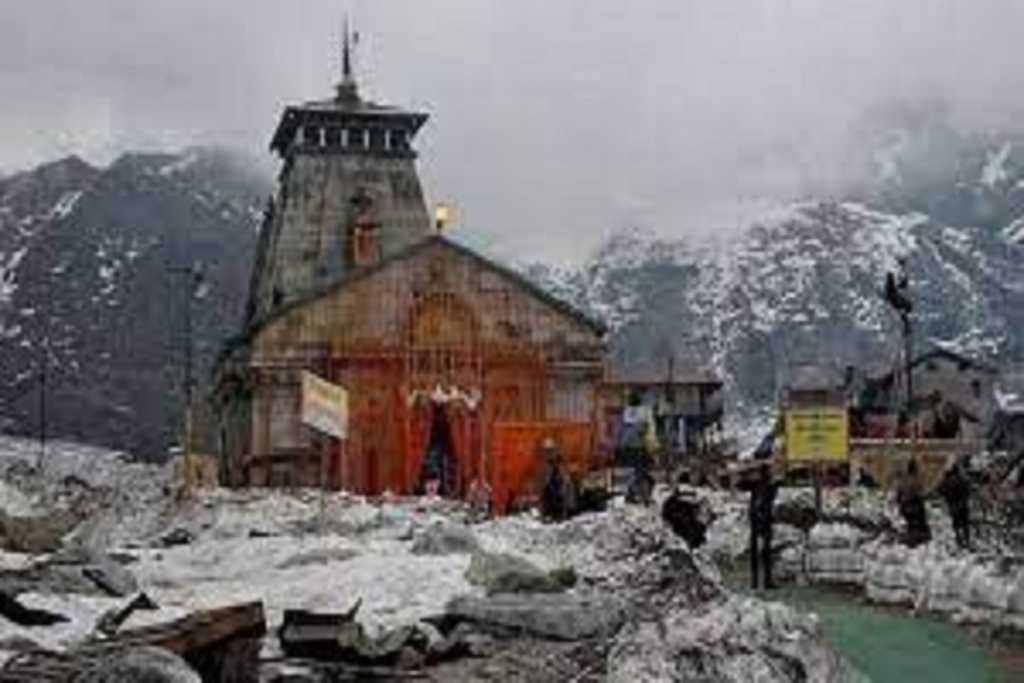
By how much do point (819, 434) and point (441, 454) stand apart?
32198mm

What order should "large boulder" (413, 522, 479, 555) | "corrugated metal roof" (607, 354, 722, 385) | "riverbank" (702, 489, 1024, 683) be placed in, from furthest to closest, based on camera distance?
"corrugated metal roof" (607, 354, 722, 385)
"large boulder" (413, 522, 479, 555)
"riverbank" (702, 489, 1024, 683)

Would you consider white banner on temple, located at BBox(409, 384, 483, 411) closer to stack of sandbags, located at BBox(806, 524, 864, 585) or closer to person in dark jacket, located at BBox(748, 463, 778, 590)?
stack of sandbags, located at BBox(806, 524, 864, 585)

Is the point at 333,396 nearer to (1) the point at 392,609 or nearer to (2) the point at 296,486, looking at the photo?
(2) the point at 296,486

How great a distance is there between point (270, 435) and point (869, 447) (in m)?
20.0

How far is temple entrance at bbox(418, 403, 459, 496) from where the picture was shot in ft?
231

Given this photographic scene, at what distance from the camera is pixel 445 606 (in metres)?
18.7

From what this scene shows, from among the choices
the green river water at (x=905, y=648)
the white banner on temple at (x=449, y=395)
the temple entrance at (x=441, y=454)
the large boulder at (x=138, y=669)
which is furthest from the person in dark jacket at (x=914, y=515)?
the white banner on temple at (x=449, y=395)

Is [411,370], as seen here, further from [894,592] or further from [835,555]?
[894,592]

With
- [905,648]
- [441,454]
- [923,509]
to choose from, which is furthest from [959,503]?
[441,454]

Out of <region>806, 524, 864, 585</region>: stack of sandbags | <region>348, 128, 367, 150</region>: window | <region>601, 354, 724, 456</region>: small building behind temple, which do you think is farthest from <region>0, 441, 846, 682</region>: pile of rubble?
<region>601, 354, 724, 456</region>: small building behind temple

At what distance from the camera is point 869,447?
70.0m

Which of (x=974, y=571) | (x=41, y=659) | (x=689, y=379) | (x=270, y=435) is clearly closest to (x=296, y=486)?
(x=270, y=435)

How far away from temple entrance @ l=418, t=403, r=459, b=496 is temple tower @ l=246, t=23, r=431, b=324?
352 inches

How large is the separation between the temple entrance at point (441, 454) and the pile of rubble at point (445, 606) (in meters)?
37.5
